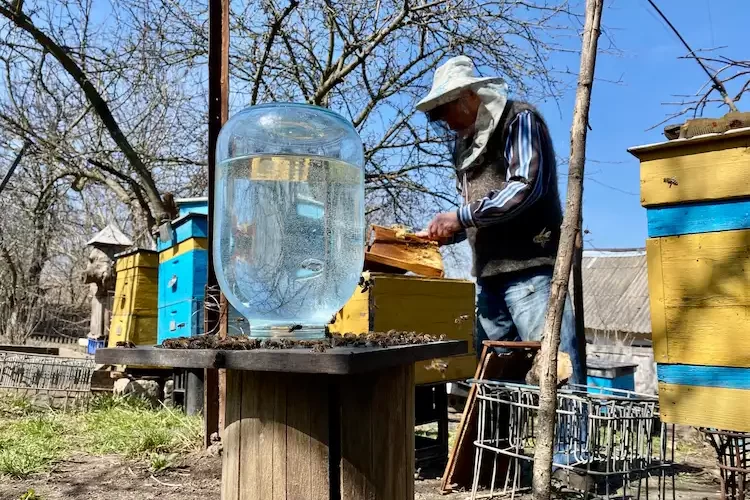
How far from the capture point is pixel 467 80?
2848mm

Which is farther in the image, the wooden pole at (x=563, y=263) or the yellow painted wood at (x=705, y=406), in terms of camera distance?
the yellow painted wood at (x=705, y=406)

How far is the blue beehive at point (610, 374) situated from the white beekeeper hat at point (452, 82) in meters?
3.09

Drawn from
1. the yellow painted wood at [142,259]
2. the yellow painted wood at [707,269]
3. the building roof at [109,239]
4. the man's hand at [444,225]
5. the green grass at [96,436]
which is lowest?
the green grass at [96,436]

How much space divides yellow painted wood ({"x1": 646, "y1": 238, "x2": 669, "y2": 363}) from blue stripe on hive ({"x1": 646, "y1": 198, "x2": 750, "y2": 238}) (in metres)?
0.05

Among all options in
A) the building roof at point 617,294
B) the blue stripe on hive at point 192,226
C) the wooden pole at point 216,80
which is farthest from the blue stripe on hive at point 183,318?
the building roof at point 617,294

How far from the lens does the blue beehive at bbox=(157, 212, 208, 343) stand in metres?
4.53

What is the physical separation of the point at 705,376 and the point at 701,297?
26cm

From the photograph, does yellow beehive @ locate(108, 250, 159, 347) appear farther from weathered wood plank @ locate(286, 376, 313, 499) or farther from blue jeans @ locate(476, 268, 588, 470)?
weathered wood plank @ locate(286, 376, 313, 499)

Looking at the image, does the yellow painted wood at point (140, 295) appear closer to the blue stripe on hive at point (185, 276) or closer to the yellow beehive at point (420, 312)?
the blue stripe on hive at point (185, 276)

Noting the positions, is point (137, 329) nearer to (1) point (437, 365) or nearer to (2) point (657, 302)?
(1) point (437, 365)

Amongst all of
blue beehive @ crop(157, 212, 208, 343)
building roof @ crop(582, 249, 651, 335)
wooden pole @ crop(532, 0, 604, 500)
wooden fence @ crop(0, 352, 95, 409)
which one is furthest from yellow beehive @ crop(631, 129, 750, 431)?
building roof @ crop(582, 249, 651, 335)

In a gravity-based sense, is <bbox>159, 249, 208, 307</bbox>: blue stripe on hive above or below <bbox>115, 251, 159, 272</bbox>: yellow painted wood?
below

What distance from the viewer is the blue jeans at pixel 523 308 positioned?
2781 millimetres

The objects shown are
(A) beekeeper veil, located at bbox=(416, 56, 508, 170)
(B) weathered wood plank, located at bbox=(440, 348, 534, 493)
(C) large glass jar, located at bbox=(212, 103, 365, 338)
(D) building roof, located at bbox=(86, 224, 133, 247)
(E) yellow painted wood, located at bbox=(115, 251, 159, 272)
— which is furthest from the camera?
(D) building roof, located at bbox=(86, 224, 133, 247)
